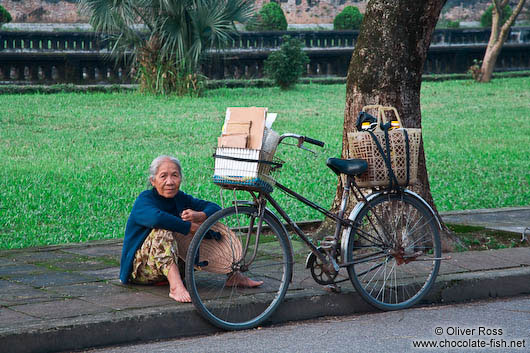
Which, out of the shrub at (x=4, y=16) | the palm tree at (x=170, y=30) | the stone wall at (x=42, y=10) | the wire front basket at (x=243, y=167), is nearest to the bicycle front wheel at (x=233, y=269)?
the wire front basket at (x=243, y=167)

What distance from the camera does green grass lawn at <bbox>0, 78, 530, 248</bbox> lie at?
383 inches

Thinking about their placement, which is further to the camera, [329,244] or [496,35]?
[496,35]

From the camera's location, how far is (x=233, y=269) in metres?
5.53

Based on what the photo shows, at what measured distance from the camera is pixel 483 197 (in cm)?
1074

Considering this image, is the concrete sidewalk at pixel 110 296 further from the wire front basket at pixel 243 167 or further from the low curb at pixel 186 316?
the wire front basket at pixel 243 167

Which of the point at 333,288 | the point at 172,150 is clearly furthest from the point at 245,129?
the point at 172,150

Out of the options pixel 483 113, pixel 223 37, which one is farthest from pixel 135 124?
pixel 483 113

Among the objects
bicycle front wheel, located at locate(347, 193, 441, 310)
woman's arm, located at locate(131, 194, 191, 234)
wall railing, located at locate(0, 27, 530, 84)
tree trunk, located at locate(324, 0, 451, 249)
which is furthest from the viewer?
wall railing, located at locate(0, 27, 530, 84)

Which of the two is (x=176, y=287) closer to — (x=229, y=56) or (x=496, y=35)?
(x=229, y=56)

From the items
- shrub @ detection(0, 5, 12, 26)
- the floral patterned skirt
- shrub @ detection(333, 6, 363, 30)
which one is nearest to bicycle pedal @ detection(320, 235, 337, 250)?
the floral patterned skirt

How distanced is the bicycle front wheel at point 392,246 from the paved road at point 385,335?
158mm

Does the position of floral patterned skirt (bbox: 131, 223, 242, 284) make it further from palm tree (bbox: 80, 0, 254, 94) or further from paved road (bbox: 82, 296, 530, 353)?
palm tree (bbox: 80, 0, 254, 94)

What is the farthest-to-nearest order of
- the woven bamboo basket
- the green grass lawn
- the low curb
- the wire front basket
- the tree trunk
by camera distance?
the green grass lawn, the tree trunk, the woven bamboo basket, the wire front basket, the low curb

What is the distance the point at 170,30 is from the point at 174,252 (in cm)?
1689
